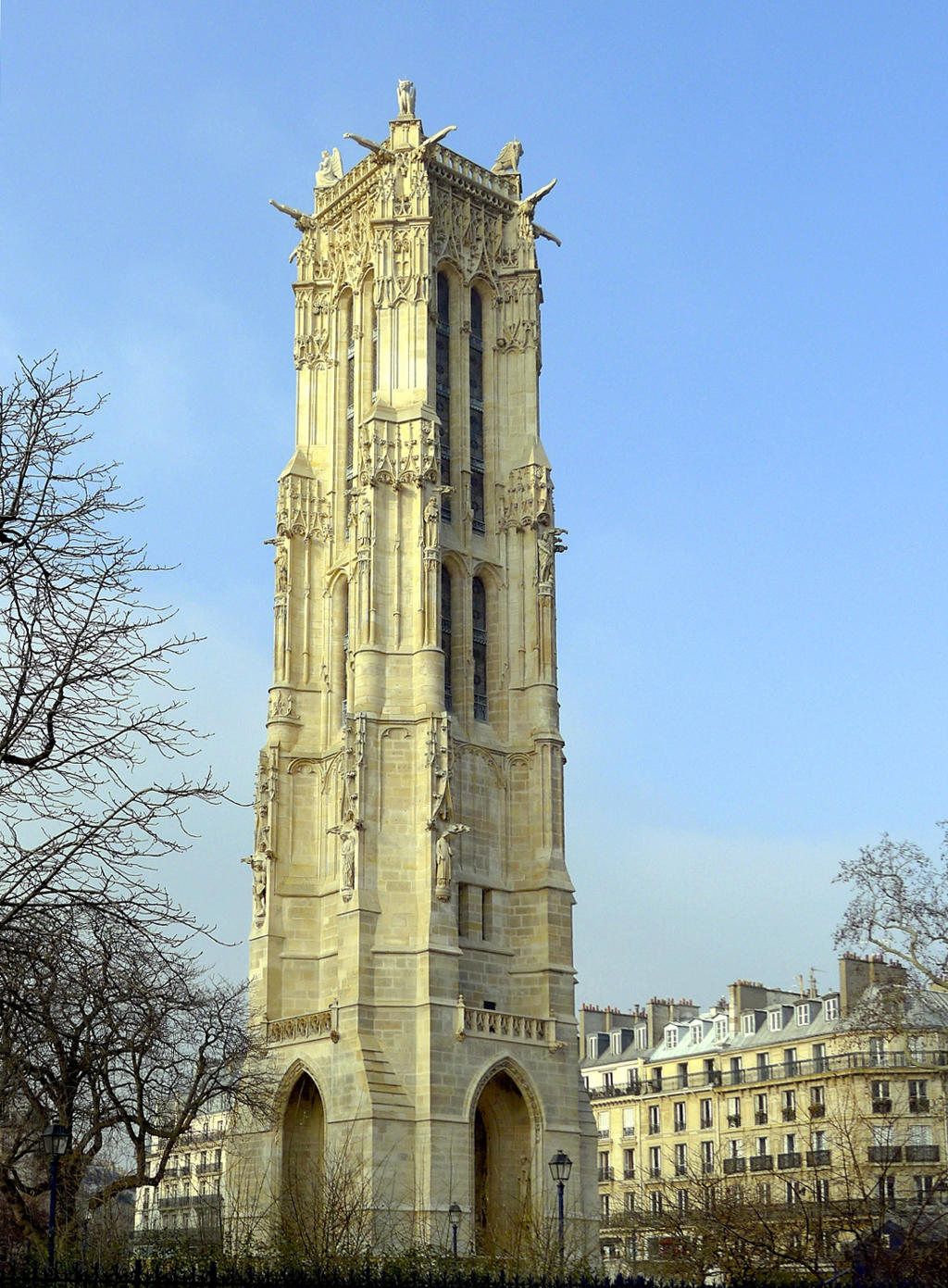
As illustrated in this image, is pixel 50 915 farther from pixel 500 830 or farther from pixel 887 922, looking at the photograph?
pixel 500 830

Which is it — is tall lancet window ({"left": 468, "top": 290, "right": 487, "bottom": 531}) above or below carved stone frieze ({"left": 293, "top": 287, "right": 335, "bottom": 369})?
below

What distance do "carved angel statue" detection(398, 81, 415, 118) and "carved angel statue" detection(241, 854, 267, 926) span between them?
64.5ft

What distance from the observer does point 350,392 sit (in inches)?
1788

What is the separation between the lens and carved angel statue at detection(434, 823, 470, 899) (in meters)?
37.9

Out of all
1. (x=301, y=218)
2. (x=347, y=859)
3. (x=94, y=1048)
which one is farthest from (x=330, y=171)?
(x=94, y=1048)

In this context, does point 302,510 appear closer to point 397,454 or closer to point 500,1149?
point 397,454

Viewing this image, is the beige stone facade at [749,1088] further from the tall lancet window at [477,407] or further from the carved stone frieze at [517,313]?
the carved stone frieze at [517,313]

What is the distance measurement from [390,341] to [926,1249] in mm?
31928

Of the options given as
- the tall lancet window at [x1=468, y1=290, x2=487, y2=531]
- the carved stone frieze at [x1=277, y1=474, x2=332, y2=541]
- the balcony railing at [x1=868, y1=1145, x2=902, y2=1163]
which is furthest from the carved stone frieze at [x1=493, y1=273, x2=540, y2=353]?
the balcony railing at [x1=868, y1=1145, x2=902, y2=1163]

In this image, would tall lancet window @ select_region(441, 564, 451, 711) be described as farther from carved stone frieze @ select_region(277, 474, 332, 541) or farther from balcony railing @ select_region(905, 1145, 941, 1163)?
balcony railing @ select_region(905, 1145, 941, 1163)

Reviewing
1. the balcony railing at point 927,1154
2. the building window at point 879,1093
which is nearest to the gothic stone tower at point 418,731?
the building window at point 879,1093

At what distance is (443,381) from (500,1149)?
1909 cm

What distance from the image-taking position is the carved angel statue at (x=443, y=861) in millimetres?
37906

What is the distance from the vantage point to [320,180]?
4869 centimetres
